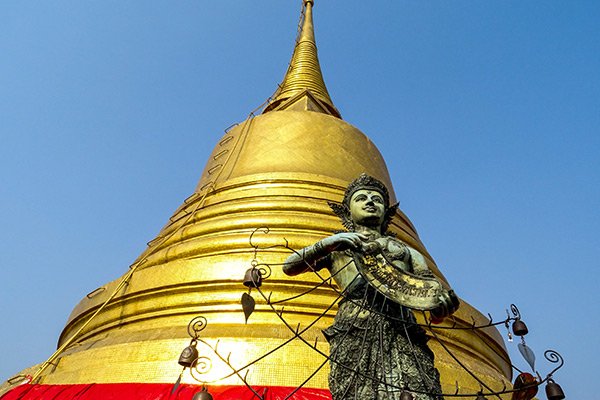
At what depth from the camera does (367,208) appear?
3020 mm

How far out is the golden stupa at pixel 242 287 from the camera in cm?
450

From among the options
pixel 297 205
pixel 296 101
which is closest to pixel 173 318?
pixel 297 205

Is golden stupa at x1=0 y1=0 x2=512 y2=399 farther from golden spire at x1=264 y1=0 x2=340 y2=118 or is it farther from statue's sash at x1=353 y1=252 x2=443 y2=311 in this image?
statue's sash at x1=353 y1=252 x2=443 y2=311

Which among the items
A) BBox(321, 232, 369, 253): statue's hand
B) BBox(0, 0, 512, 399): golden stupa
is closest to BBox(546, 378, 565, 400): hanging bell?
BBox(321, 232, 369, 253): statue's hand

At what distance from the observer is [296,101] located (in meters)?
10.3

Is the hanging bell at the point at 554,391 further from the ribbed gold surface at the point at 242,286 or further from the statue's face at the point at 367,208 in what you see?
the ribbed gold surface at the point at 242,286

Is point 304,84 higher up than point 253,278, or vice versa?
point 304,84

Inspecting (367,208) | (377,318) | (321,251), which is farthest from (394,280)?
(367,208)

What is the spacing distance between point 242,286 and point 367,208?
103 inches

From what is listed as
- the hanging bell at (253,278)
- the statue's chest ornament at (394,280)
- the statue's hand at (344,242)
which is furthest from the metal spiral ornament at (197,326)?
the statue's chest ornament at (394,280)

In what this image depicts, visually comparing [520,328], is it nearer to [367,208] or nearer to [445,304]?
[445,304]

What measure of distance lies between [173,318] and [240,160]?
328cm

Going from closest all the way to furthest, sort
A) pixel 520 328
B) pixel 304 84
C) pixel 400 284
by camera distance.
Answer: pixel 400 284 < pixel 520 328 < pixel 304 84

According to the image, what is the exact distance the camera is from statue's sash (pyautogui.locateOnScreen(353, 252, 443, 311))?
2.36 m
